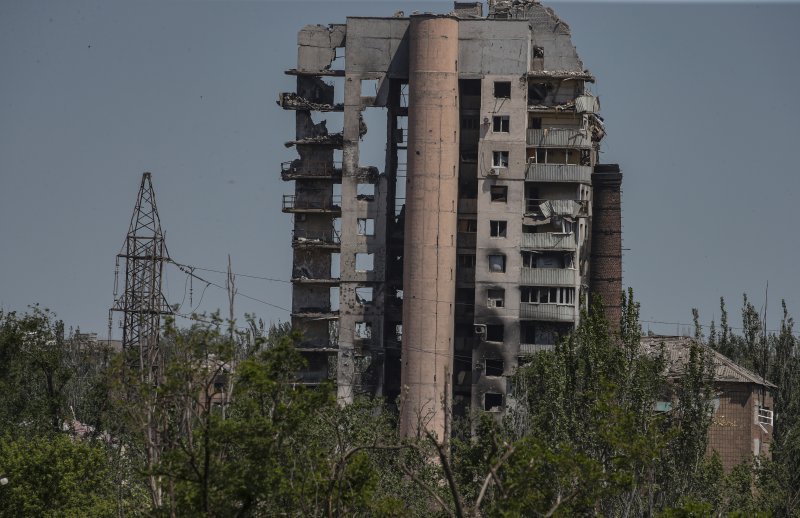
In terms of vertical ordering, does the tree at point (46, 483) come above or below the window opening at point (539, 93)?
below

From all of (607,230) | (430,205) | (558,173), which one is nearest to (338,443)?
(430,205)

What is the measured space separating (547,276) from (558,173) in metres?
5.87

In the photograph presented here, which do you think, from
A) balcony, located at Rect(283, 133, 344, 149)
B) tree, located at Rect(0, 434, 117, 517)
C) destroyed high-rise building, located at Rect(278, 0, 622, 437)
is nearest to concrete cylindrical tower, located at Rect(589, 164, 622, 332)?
destroyed high-rise building, located at Rect(278, 0, 622, 437)

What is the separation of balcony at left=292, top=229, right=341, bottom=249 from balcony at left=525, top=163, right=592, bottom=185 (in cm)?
1151

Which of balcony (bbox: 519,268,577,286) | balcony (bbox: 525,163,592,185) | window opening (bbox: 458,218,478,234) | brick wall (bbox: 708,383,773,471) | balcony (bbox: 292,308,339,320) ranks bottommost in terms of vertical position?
brick wall (bbox: 708,383,773,471)

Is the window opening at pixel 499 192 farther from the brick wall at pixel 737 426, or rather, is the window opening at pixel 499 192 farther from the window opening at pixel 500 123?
the brick wall at pixel 737 426

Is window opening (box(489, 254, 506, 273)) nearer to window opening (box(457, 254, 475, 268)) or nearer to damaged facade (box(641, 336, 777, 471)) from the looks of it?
window opening (box(457, 254, 475, 268))

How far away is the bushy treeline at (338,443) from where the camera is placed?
3272 centimetres

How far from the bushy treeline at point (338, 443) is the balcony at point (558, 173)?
12.4 metres

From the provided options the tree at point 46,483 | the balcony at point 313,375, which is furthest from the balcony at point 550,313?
the tree at point 46,483

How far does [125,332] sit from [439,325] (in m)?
16.7

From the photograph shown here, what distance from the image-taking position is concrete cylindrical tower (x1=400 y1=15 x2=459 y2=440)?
8700 centimetres

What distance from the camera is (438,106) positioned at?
8706 centimetres

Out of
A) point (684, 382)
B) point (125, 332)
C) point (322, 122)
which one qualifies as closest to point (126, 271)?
point (125, 332)
